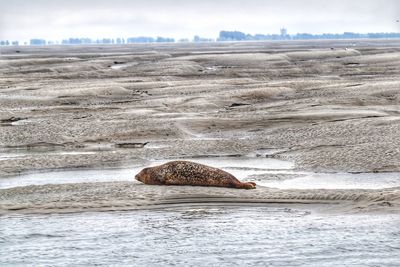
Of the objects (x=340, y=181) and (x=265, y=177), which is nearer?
(x=340, y=181)

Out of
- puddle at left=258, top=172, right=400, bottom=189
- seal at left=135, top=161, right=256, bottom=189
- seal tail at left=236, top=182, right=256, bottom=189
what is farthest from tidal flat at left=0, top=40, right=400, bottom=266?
seal at left=135, top=161, right=256, bottom=189

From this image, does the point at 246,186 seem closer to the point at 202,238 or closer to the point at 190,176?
the point at 190,176

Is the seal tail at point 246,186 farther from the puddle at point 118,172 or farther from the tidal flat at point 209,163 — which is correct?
the puddle at point 118,172

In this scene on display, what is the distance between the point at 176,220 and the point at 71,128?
12.7 m

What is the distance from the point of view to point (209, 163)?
765 inches

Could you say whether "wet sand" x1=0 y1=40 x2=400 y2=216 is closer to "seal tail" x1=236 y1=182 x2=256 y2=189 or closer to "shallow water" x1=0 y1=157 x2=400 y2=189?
"seal tail" x1=236 y1=182 x2=256 y2=189

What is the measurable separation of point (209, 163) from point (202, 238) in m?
7.43

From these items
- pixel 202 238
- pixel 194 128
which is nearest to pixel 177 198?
pixel 202 238

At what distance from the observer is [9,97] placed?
34.6 meters

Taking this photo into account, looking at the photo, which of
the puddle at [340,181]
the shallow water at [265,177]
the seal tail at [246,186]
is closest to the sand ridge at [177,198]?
the seal tail at [246,186]

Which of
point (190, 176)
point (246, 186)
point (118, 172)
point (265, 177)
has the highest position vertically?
point (190, 176)

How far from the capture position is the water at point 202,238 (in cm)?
1091

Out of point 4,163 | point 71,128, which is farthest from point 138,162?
point 71,128

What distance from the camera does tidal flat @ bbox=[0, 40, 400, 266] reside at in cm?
1206
